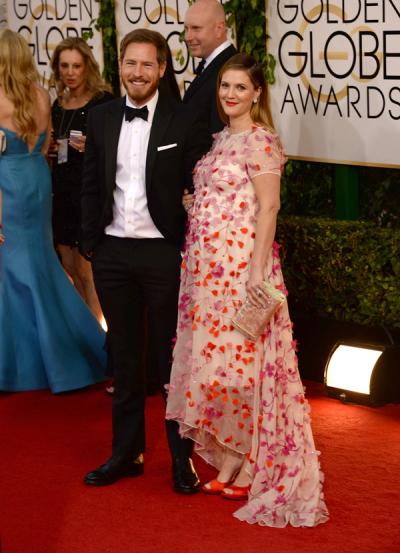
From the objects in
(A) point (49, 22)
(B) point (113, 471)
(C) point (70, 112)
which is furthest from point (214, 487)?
(A) point (49, 22)

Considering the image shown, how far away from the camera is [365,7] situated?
6.14m

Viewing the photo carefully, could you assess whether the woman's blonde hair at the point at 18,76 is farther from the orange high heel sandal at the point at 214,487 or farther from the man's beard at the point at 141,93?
the orange high heel sandal at the point at 214,487

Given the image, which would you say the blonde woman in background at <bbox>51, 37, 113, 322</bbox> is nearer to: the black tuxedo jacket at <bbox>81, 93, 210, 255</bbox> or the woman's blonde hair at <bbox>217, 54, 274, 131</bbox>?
the black tuxedo jacket at <bbox>81, 93, 210, 255</bbox>

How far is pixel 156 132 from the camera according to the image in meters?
4.80

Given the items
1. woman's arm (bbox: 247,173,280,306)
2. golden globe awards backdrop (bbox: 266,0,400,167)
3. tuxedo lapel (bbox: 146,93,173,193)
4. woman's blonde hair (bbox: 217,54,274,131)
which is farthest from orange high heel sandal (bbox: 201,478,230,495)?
golden globe awards backdrop (bbox: 266,0,400,167)

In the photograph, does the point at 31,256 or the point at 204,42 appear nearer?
the point at 204,42

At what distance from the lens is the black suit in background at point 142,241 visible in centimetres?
482

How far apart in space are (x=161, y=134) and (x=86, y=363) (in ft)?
7.33

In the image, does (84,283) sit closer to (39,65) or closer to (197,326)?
(39,65)

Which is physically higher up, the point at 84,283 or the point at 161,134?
the point at 161,134

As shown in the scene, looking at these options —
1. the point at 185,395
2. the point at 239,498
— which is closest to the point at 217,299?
the point at 185,395

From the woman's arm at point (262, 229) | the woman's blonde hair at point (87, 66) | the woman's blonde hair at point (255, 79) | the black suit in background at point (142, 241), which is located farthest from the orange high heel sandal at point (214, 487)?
the woman's blonde hair at point (87, 66)

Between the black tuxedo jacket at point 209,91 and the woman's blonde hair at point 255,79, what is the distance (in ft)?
2.84

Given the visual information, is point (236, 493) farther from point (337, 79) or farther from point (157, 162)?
point (337, 79)
